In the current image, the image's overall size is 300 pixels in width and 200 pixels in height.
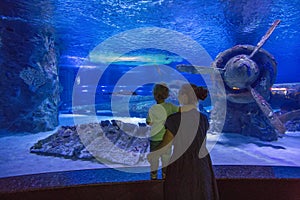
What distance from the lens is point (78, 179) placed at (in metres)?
3.02

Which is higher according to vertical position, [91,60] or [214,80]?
[91,60]

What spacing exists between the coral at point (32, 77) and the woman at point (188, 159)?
32.1ft

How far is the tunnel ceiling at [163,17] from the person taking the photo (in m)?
10.5

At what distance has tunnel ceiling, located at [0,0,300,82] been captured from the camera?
34.6 feet

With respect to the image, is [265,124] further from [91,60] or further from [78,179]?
[91,60]

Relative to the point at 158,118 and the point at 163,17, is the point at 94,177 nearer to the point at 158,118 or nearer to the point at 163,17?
the point at 158,118

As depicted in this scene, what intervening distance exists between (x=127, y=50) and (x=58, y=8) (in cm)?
846

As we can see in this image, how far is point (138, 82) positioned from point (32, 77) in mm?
7432

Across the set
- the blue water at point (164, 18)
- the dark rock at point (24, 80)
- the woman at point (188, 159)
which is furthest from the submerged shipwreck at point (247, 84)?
the dark rock at point (24, 80)

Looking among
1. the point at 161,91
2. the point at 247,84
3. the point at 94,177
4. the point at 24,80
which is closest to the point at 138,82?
→ the point at 24,80

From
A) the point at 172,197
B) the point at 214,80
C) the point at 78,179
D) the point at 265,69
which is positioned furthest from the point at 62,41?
the point at 172,197

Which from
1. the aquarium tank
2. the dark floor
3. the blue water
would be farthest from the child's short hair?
the blue water

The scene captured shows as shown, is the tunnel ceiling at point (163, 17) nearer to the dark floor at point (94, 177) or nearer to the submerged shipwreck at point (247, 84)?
the submerged shipwreck at point (247, 84)

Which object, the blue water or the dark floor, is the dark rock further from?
the dark floor
